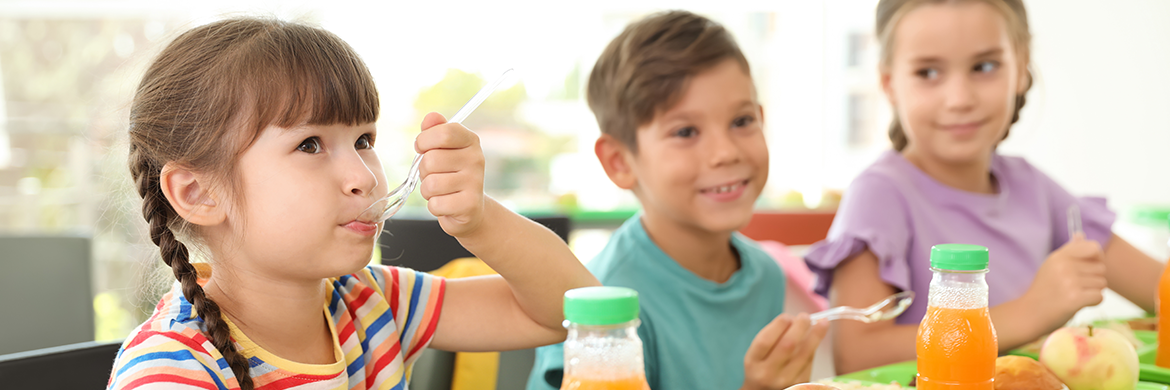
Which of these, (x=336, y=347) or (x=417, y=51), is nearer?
(x=336, y=347)

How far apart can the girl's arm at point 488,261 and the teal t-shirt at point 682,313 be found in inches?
7.4

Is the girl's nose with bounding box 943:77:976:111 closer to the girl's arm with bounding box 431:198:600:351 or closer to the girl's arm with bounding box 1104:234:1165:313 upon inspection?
the girl's arm with bounding box 1104:234:1165:313

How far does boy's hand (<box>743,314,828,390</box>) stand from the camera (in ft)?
3.14

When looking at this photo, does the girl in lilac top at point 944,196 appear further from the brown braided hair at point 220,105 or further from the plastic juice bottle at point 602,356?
the brown braided hair at point 220,105

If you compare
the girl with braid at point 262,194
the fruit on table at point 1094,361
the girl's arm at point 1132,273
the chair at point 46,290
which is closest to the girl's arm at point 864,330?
the fruit on table at point 1094,361

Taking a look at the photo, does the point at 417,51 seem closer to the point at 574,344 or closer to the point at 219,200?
the point at 219,200

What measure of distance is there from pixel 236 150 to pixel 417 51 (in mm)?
4029

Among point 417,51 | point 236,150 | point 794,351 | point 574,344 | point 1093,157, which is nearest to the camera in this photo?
point 574,344

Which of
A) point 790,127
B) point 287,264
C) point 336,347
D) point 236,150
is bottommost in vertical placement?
point 790,127

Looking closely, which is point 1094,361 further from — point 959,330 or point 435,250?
point 435,250

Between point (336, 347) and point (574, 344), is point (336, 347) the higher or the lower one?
the lower one

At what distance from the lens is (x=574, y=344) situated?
561 millimetres

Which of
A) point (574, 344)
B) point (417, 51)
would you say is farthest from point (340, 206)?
point (417, 51)

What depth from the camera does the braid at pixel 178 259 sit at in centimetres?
73
